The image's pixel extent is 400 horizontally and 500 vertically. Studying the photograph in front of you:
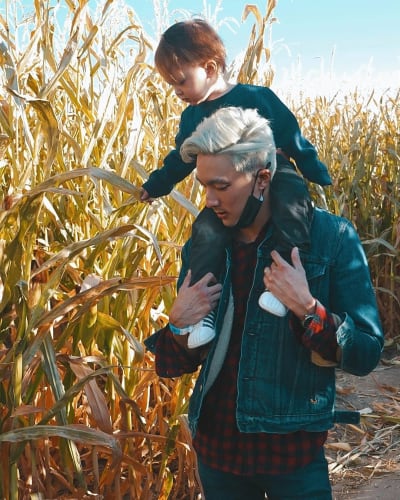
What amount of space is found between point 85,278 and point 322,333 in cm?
76

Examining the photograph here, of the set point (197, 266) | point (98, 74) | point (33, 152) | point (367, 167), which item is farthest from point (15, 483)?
point (367, 167)

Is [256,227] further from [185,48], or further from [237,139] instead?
[185,48]

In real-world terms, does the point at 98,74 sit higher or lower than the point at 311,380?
higher

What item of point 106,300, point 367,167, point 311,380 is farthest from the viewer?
point 367,167

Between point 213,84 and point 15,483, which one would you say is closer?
point 15,483

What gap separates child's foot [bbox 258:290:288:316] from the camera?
139cm

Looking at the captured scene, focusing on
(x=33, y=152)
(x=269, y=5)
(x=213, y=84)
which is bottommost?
(x=33, y=152)

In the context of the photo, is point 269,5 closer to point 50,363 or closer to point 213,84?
point 213,84

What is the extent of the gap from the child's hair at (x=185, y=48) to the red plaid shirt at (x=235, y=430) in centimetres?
76

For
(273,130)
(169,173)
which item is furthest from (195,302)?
(273,130)

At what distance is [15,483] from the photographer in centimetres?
175

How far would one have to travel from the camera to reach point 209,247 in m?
1.54

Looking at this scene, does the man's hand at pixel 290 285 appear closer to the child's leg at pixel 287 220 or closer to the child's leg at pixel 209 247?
the child's leg at pixel 287 220

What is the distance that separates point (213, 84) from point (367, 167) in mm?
2756
